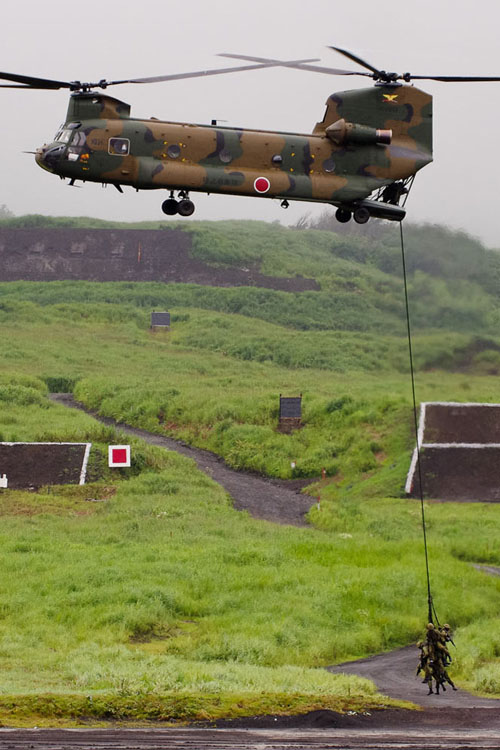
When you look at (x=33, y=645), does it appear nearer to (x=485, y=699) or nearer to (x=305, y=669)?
→ (x=305, y=669)

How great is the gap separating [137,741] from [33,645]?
13.6 metres

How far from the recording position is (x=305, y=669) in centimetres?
2980

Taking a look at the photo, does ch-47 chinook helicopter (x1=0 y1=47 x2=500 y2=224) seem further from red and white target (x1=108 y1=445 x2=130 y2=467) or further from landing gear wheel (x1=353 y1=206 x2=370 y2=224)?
red and white target (x1=108 y1=445 x2=130 y2=467)

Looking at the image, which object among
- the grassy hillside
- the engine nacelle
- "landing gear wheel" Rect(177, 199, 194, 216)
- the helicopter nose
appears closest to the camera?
"landing gear wheel" Rect(177, 199, 194, 216)

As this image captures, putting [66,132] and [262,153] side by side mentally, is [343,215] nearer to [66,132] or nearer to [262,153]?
[262,153]

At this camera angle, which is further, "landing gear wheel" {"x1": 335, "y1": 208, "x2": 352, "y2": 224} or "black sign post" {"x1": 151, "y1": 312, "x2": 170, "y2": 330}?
"black sign post" {"x1": 151, "y1": 312, "x2": 170, "y2": 330}

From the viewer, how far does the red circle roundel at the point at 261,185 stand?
73.8ft

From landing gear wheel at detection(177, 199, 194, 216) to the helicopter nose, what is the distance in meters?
2.68

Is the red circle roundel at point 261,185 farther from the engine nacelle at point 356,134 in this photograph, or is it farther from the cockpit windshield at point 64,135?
the cockpit windshield at point 64,135

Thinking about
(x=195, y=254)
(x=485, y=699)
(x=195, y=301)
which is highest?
(x=195, y=254)

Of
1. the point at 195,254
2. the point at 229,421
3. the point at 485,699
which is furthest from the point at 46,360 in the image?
the point at 485,699

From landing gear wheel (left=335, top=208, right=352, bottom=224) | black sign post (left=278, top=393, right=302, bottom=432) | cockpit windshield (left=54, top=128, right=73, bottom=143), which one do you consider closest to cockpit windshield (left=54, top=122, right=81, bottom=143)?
cockpit windshield (left=54, top=128, right=73, bottom=143)

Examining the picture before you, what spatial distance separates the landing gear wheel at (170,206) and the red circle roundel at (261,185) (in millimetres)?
1704

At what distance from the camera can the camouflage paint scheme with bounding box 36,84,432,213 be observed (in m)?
22.3
